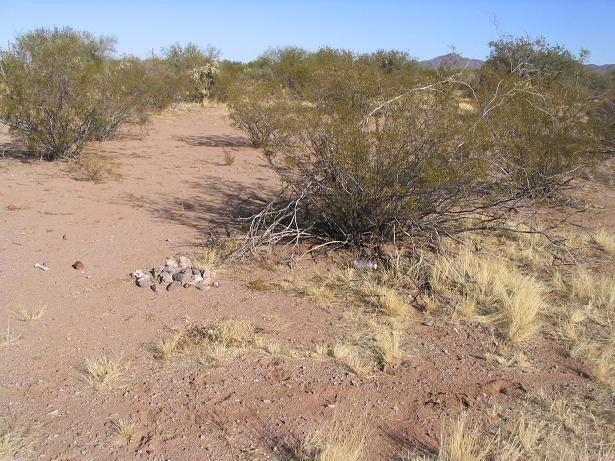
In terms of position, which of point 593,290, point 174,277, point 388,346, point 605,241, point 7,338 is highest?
point 605,241

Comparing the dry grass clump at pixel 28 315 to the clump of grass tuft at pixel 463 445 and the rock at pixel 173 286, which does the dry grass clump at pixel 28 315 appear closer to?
the rock at pixel 173 286

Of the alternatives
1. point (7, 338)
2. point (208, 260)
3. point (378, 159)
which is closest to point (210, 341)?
point (7, 338)

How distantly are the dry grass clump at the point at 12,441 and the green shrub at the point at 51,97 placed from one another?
10.5 meters

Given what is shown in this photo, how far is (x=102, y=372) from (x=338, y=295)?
2553mm

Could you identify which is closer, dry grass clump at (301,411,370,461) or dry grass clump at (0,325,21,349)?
dry grass clump at (301,411,370,461)

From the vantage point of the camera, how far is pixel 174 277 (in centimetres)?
619

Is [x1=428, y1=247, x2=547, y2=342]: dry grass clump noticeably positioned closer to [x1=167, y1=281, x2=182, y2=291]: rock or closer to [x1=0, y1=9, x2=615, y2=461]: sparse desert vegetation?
[x1=0, y1=9, x2=615, y2=461]: sparse desert vegetation

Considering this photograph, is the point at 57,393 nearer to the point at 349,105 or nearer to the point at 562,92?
the point at 349,105

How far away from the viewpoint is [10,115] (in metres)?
12.5

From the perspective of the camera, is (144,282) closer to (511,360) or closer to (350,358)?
(350,358)

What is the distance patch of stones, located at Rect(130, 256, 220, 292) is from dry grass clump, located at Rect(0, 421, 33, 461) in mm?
2480

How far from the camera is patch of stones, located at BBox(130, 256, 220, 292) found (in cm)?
605

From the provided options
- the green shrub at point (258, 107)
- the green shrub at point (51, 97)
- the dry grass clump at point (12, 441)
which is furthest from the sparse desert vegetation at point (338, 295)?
the green shrub at point (51, 97)

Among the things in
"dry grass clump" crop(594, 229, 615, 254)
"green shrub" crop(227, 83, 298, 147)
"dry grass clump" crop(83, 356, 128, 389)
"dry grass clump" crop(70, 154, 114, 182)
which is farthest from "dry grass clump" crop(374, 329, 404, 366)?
"dry grass clump" crop(70, 154, 114, 182)
